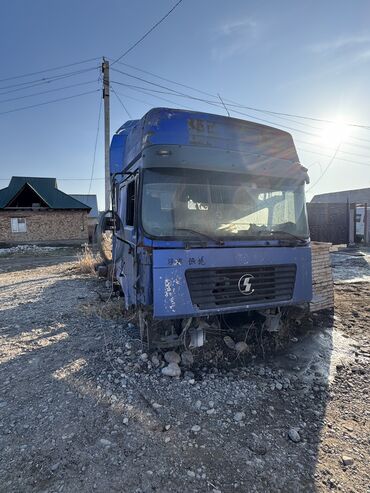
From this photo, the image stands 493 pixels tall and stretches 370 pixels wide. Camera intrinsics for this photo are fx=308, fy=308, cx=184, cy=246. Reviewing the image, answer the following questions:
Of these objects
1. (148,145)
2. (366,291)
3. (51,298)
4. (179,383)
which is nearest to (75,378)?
(179,383)

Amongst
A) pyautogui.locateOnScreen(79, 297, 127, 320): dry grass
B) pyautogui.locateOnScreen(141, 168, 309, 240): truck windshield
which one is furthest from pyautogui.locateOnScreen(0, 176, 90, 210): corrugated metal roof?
pyautogui.locateOnScreen(141, 168, 309, 240): truck windshield

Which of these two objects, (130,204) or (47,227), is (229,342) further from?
(47,227)

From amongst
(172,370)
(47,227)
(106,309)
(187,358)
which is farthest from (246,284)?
(47,227)

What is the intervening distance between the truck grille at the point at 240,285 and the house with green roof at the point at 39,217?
2497cm

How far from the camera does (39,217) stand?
25.9 metres

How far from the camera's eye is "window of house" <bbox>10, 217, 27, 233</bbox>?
25.4m

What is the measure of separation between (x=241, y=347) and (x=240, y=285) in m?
0.96

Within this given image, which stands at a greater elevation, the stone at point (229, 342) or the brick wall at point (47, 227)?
the brick wall at point (47, 227)

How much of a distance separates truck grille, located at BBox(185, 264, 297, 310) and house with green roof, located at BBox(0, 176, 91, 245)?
25.0 metres

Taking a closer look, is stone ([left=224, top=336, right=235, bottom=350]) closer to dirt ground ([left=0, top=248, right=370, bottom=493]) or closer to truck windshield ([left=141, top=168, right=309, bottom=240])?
dirt ground ([left=0, top=248, right=370, bottom=493])

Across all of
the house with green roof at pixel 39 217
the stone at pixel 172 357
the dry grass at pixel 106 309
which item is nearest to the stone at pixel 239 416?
the stone at pixel 172 357

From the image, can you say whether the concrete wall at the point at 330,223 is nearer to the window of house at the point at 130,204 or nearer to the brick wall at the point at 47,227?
the window of house at the point at 130,204

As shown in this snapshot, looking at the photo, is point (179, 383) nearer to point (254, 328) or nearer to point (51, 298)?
point (254, 328)

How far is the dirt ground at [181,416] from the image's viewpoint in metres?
2.25
